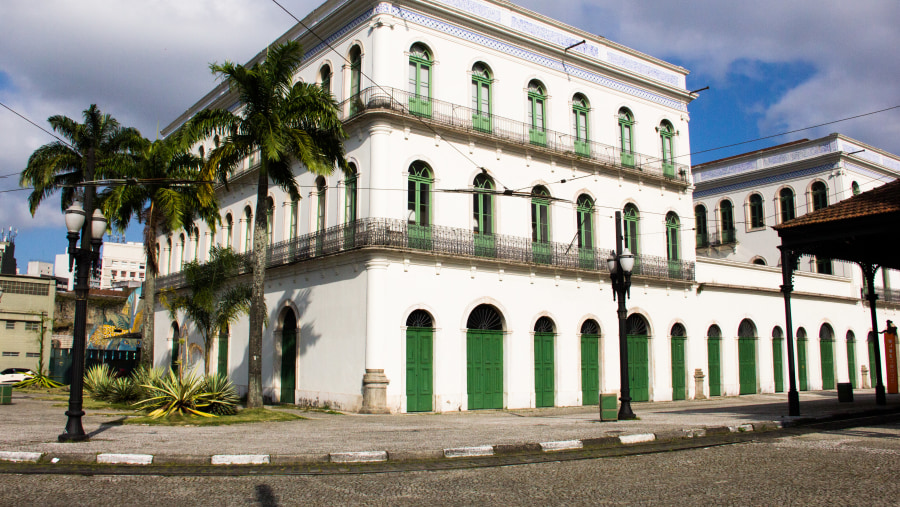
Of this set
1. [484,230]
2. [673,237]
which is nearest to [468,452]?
[484,230]

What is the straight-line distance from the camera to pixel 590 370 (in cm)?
2473

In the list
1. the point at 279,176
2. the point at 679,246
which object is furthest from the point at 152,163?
the point at 679,246

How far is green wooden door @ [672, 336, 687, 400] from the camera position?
1073 inches

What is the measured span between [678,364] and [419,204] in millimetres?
12917

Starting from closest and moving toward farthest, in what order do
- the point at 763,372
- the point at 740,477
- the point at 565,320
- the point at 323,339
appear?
the point at 740,477, the point at 323,339, the point at 565,320, the point at 763,372

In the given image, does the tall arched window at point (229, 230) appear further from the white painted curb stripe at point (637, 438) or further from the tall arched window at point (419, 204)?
the white painted curb stripe at point (637, 438)

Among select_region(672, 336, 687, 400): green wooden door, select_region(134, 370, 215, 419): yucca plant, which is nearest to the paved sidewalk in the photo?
select_region(134, 370, 215, 419): yucca plant

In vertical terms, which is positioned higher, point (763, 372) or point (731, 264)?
point (731, 264)

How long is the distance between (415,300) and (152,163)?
11.0 meters

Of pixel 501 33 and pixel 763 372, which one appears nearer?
pixel 501 33

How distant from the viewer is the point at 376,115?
68.4 feet

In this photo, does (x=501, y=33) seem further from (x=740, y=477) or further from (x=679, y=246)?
(x=740, y=477)

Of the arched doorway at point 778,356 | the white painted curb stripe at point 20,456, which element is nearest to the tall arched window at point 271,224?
the white painted curb stripe at point 20,456

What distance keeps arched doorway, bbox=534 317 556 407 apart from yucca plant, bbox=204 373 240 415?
1012 centimetres
